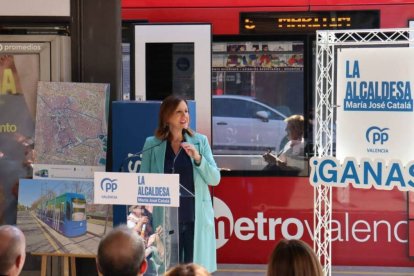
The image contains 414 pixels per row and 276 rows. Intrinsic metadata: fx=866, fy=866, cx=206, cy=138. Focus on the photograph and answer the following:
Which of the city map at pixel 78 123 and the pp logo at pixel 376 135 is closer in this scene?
the city map at pixel 78 123

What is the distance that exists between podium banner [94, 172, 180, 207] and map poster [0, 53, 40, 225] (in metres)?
0.89

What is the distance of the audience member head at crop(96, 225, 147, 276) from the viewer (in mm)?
3455

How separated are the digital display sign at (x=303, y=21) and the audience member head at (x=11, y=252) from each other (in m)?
4.57

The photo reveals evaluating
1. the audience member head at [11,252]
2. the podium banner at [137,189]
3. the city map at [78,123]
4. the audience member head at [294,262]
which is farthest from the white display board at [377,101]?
the audience member head at [11,252]

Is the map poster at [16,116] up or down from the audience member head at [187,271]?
up

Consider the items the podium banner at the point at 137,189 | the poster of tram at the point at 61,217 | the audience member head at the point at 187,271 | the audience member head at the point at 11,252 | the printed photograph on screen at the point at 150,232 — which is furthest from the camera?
the poster of tram at the point at 61,217

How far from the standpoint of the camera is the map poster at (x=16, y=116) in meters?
6.12

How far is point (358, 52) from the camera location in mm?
6109

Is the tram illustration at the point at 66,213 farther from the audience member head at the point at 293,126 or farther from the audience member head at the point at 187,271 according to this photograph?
the audience member head at the point at 187,271

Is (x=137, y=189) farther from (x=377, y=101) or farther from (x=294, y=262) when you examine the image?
(x=294, y=262)

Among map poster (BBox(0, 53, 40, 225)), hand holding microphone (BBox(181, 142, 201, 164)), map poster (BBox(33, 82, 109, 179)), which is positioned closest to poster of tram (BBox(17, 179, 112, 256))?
map poster (BBox(33, 82, 109, 179))

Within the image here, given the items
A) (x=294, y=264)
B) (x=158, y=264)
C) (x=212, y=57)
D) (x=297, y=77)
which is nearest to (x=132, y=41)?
(x=212, y=57)

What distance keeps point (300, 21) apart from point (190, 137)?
103 inches

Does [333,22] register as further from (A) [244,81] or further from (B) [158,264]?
(B) [158,264]
